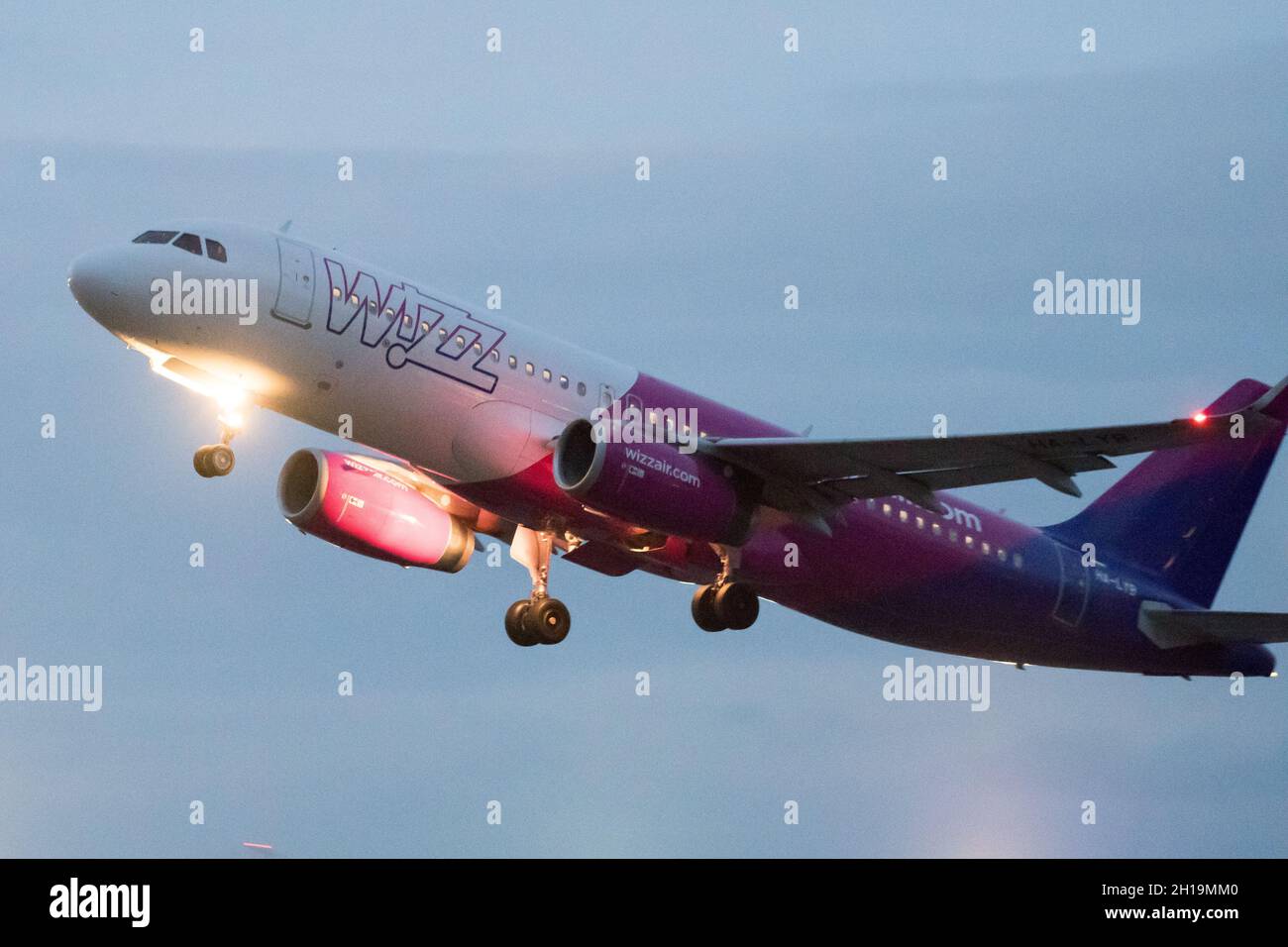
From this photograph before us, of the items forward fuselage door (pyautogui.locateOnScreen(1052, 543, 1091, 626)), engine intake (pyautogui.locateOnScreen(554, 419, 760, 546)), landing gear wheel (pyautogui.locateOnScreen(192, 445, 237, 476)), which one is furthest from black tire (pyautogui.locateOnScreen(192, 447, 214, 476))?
forward fuselage door (pyautogui.locateOnScreen(1052, 543, 1091, 626))

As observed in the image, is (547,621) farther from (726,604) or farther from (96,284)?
(96,284)

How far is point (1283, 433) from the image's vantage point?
1975 inches

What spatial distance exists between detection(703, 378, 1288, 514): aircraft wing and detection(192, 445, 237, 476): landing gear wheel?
8695 mm

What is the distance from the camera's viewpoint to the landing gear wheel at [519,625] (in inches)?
1635

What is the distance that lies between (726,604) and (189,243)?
12291 millimetres

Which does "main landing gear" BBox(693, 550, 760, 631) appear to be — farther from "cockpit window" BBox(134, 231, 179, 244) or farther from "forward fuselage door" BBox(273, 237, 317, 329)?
"cockpit window" BBox(134, 231, 179, 244)

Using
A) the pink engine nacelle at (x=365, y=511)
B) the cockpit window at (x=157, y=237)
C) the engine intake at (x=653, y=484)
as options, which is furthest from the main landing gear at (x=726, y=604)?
the cockpit window at (x=157, y=237)

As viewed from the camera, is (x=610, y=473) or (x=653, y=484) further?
(x=653, y=484)

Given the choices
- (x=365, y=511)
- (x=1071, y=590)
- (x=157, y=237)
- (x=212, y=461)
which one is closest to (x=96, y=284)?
(x=157, y=237)

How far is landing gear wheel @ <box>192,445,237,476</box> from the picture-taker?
122ft

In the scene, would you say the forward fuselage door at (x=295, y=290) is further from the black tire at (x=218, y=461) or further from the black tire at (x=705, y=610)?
the black tire at (x=705, y=610)

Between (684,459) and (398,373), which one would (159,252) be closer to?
(398,373)

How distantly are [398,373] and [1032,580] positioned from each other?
15.3 metres

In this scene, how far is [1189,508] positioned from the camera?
163 feet
